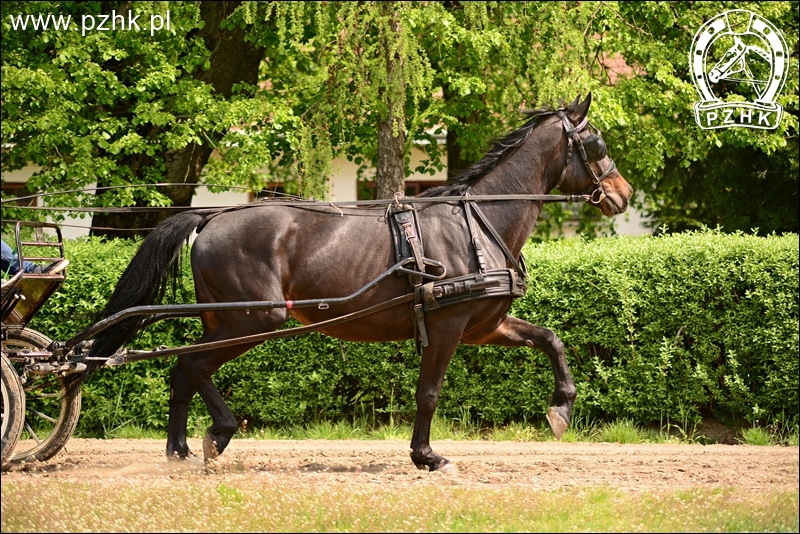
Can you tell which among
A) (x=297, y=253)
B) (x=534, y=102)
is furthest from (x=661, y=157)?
(x=297, y=253)

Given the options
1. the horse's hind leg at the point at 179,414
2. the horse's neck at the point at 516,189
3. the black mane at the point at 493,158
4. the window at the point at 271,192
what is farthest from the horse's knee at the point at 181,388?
the horse's neck at the point at 516,189

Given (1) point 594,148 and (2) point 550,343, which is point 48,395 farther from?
(1) point 594,148

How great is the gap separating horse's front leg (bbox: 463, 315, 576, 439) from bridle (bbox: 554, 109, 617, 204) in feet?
3.54

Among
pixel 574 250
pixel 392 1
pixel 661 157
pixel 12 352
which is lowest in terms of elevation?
pixel 12 352

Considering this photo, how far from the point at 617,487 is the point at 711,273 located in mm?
3428

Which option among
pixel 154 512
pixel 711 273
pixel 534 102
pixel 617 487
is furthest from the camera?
pixel 534 102

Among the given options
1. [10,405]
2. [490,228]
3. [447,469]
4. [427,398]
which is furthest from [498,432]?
[10,405]

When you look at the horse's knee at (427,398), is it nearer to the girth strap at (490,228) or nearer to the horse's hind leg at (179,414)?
the girth strap at (490,228)

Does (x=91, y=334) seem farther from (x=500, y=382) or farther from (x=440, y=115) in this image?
(x=440, y=115)

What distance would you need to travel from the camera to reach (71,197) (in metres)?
9.98

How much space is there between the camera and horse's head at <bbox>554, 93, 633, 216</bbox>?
21.5ft

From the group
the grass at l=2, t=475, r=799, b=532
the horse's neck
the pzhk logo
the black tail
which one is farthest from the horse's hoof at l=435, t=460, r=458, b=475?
the pzhk logo

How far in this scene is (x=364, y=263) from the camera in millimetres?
6355

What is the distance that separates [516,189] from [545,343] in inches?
46.5
